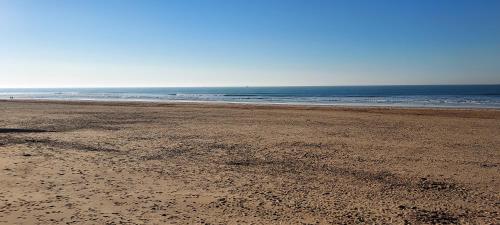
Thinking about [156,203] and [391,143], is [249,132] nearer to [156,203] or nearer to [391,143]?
[391,143]

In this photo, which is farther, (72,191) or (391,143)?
(391,143)

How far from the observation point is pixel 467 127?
20703mm

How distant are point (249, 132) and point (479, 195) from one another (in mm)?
11243

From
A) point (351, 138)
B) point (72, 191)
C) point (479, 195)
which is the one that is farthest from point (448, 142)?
point (72, 191)

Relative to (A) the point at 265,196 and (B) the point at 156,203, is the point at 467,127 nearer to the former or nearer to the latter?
(A) the point at 265,196

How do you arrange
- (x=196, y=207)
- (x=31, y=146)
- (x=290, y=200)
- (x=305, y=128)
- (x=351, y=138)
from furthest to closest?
1. (x=305, y=128)
2. (x=351, y=138)
3. (x=31, y=146)
4. (x=290, y=200)
5. (x=196, y=207)

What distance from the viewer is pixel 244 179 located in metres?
9.12

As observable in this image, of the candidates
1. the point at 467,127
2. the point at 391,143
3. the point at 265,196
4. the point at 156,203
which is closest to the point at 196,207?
the point at 156,203

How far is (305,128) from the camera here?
20.0m

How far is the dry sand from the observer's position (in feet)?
21.6

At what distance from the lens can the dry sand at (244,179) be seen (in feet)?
21.6

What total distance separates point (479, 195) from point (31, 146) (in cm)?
1267

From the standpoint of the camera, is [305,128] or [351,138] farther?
[305,128]

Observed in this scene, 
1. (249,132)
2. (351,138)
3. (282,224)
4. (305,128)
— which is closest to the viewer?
(282,224)
